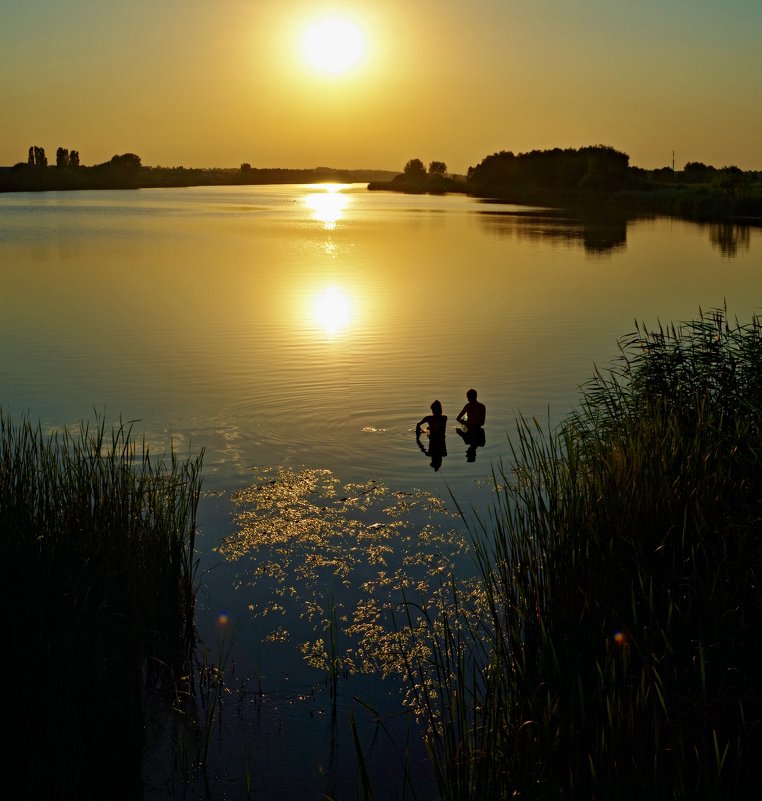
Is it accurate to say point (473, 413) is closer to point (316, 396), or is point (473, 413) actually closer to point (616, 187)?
point (316, 396)

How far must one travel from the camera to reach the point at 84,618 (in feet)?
22.3

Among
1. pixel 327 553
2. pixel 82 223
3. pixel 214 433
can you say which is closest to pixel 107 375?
pixel 214 433

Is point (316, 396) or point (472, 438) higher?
point (316, 396)

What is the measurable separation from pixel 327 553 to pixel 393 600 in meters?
1.54

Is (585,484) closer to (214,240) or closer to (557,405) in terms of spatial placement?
(557,405)

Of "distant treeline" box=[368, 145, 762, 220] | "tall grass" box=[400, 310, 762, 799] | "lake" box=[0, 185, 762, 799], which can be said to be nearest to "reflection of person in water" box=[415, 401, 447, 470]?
"lake" box=[0, 185, 762, 799]

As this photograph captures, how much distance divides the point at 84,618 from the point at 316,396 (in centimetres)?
1322

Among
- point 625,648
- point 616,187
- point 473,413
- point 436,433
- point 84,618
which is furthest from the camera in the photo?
point 616,187

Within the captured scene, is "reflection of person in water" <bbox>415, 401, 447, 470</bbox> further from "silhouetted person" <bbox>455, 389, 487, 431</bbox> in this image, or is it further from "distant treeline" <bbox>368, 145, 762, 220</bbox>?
"distant treeline" <bbox>368, 145, 762, 220</bbox>

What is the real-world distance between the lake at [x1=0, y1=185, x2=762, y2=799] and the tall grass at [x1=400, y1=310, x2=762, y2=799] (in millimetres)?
1168

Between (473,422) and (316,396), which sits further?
(316,396)

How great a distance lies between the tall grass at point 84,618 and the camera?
619cm

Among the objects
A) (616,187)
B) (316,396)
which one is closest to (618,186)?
(616,187)

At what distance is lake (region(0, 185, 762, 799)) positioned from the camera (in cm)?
→ 809
